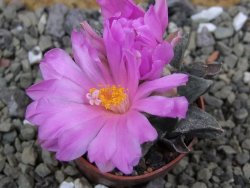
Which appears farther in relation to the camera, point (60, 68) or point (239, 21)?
point (239, 21)

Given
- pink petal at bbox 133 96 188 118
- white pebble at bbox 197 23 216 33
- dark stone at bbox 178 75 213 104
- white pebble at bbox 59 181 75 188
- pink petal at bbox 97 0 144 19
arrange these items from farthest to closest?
white pebble at bbox 197 23 216 33, white pebble at bbox 59 181 75 188, dark stone at bbox 178 75 213 104, pink petal at bbox 97 0 144 19, pink petal at bbox 133 96 188 118

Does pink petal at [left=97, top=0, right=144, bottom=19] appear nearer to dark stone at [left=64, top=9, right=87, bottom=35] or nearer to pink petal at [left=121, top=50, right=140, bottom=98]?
pink petal at [left=121, top=50, right=140, bottom=98]

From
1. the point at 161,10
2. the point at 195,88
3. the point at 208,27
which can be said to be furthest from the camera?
the point at 208,27

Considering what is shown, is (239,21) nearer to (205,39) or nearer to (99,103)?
(205,39)

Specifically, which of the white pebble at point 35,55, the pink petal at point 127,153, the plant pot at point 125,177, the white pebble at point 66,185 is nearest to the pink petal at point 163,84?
the pink petal at point 127,153

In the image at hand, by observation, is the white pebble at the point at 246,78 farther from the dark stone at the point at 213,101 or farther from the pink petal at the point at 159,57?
the pink petal at the point at 159,57

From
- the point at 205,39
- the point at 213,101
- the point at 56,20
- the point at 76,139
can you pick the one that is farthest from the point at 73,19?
the point at 76,139

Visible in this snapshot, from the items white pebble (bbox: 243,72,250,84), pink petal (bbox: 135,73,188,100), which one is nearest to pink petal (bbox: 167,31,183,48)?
pink petal (bbox: 135,73,188,100)
